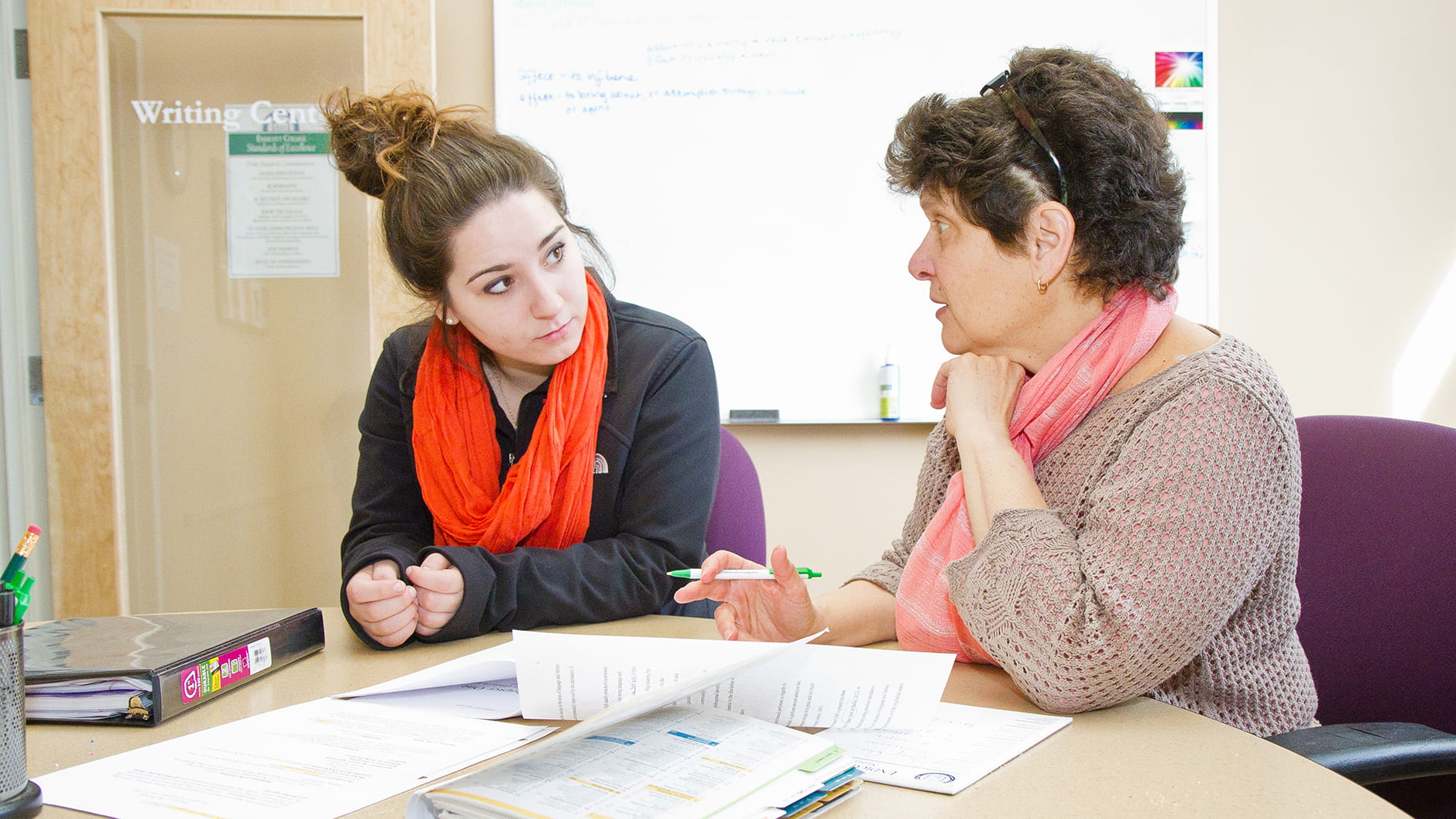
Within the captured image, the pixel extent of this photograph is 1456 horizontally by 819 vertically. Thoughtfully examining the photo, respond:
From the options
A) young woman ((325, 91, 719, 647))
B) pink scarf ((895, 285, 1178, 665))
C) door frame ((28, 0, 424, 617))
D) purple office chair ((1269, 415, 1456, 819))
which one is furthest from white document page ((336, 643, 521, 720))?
door frame ((28, 0, 424, 617))

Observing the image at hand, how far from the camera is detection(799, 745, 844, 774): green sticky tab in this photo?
2.06 ft

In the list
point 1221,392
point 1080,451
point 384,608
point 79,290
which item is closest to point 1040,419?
point 1080,451

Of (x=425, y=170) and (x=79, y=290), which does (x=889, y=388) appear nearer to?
(x=425, y=170)

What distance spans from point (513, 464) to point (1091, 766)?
964mm

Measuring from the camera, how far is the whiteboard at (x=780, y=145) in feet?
8.65

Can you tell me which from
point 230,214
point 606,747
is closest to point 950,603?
point 606,747

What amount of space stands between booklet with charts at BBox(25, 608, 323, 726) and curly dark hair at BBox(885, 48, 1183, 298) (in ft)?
2.86

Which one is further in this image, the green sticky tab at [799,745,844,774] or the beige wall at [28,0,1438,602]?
the beige wall at [28,0,1438,602]

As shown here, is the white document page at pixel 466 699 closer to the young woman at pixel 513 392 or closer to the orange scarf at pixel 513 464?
the young woman at pixel 513 392

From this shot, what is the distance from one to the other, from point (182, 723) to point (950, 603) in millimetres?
748

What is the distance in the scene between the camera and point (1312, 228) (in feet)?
8.99

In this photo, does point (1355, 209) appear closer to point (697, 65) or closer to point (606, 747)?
point (697, 65)

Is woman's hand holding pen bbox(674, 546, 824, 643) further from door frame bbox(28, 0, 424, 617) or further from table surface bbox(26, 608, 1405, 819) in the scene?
door frame bbox(28, 0, 424, 617)

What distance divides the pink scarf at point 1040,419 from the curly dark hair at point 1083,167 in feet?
0.13
